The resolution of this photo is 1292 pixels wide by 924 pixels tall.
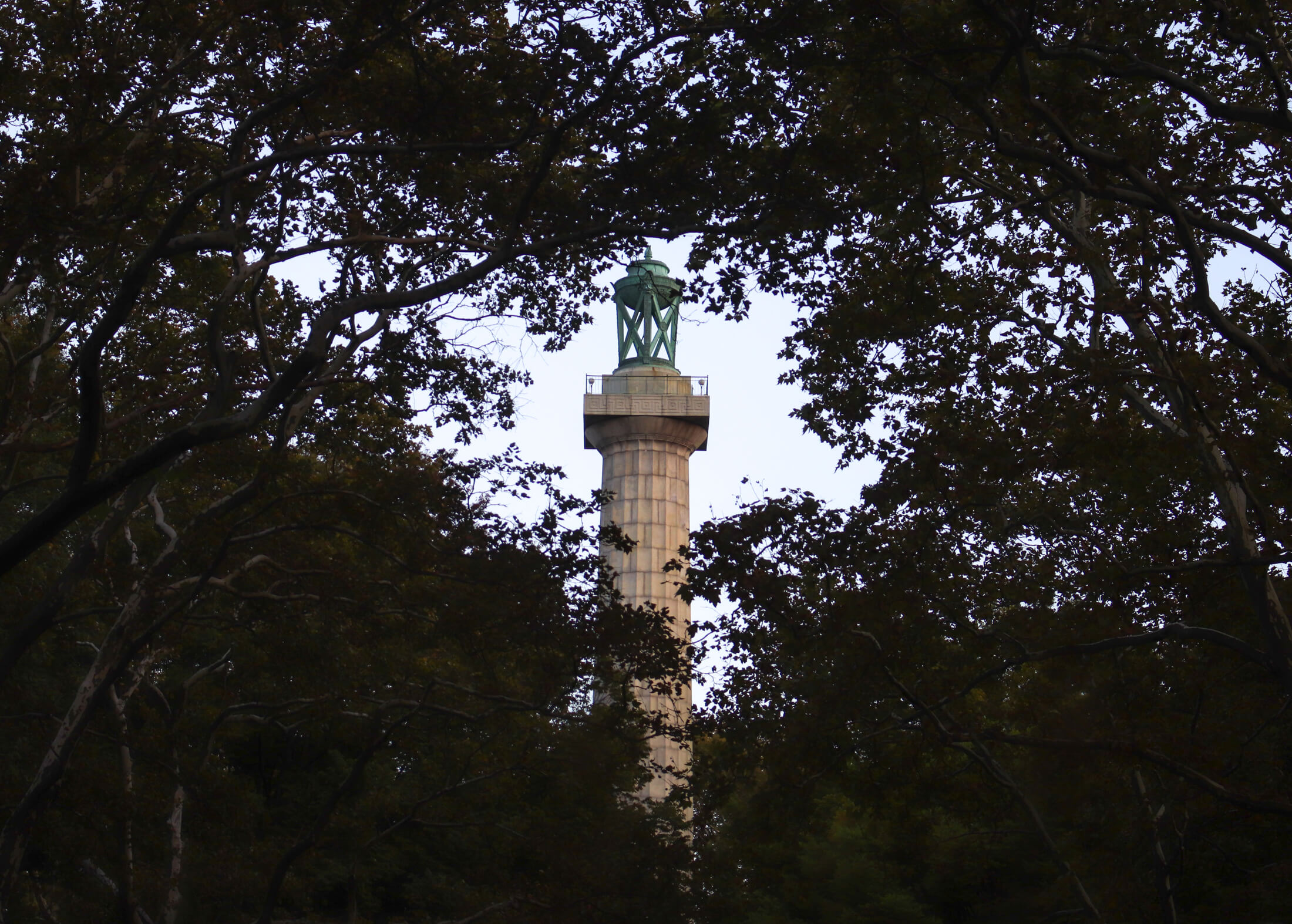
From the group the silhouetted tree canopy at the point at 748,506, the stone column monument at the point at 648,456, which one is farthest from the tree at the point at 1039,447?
the stone column monument at the point at 648,456

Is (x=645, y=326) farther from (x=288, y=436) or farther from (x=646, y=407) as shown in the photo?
(x=288, y=436)

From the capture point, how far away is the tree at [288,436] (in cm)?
1067

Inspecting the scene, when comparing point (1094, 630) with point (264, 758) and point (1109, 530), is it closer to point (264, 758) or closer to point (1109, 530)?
point (1109, 530)

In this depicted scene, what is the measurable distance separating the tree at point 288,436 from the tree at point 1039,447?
5.56 feet

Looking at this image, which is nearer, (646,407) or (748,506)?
(748,506)

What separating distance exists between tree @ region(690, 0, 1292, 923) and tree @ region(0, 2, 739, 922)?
66.7 inches

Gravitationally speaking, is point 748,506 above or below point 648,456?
below

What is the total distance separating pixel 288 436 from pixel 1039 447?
7.57 m

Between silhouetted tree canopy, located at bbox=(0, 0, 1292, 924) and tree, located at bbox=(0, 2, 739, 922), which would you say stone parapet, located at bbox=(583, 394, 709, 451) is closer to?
tree, located at bbox=(0, 2, 739, 922)

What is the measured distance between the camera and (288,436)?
14438 millimetres

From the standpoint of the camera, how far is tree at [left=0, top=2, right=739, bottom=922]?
1067cm

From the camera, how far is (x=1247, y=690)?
1574 centimetres

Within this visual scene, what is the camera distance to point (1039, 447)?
12.1 meters

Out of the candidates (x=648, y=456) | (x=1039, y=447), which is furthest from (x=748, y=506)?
(x=648, y=456)
